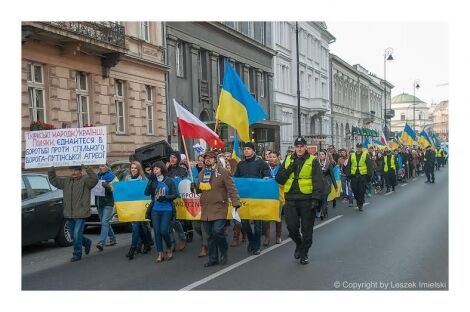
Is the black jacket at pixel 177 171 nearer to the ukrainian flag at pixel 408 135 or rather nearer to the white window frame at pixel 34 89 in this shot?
the white window frame at pixel 34 89

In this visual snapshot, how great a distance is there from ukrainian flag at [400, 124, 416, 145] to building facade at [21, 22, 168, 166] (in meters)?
10.00

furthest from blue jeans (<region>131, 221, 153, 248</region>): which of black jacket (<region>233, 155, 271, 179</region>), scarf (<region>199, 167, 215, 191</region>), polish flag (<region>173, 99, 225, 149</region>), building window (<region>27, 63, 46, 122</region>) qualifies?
building window (<region>27, 63, 46, 122</region>)

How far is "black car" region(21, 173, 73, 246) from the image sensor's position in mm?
10666

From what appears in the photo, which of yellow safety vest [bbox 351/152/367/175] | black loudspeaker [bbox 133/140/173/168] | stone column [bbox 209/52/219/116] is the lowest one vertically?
yellow safety vest [bbox 351/152/367/175]

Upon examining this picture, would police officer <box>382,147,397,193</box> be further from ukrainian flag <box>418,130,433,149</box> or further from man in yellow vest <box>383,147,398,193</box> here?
ukrainian flag <box>418,130,433,149</box>

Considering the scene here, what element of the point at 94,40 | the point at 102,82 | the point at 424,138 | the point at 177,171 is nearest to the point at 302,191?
the point at 177,171

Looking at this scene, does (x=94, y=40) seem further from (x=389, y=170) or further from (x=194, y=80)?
(x=389, y=170)

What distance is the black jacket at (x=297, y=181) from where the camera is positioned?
9.28m

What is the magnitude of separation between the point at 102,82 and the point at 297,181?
9.31 m

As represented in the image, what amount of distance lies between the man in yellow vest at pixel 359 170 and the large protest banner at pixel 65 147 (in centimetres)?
906

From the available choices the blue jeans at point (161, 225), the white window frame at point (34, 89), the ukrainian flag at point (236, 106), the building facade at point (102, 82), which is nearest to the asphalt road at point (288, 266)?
the blue jeans at point (161, 225)

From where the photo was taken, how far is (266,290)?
7785mm

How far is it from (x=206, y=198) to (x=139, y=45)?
1192 cm

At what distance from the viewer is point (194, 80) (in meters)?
24.0
